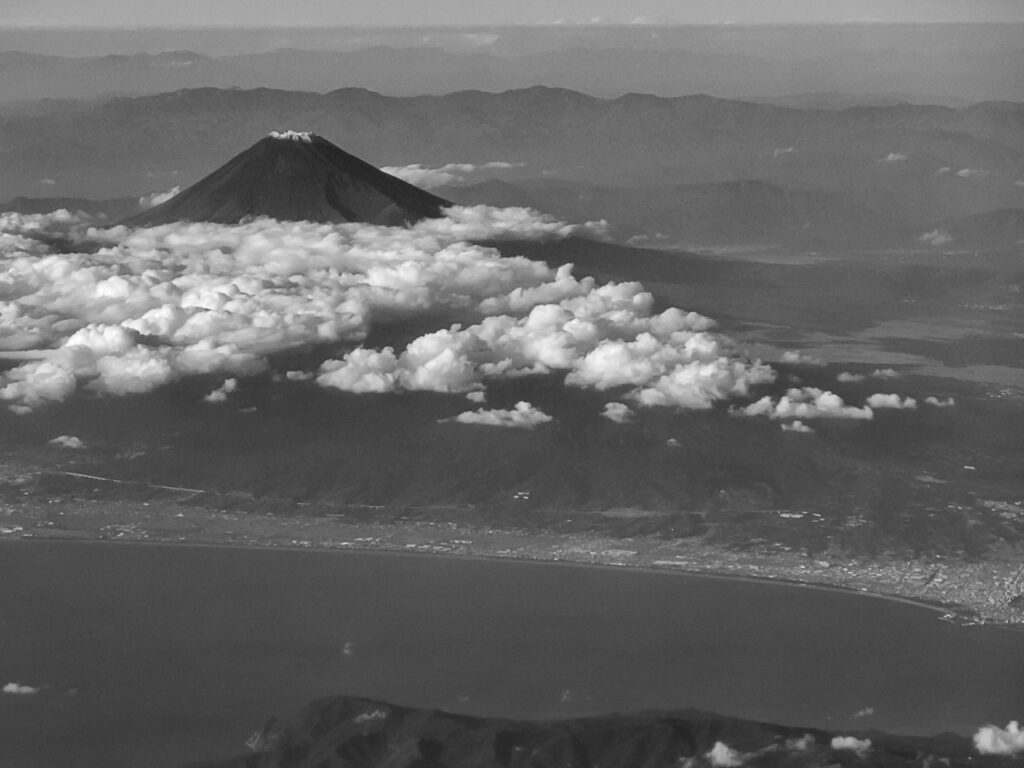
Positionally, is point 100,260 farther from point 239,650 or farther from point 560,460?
point 239,650

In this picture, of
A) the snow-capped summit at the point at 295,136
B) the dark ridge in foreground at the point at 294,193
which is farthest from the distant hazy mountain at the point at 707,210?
the snow-capped summit at the point at 295,136

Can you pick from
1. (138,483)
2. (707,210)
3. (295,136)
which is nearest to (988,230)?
(707,210)

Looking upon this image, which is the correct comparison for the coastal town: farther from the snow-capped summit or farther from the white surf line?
the snow-capped summit

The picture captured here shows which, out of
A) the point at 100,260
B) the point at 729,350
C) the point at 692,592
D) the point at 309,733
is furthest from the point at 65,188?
the point at 309,733

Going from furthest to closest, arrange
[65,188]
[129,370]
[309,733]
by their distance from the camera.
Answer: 1. [65,188]
2. [129,370]
3. [309,733]

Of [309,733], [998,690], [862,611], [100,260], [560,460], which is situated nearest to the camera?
[309,733]

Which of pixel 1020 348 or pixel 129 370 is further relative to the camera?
pixel 1020 348
